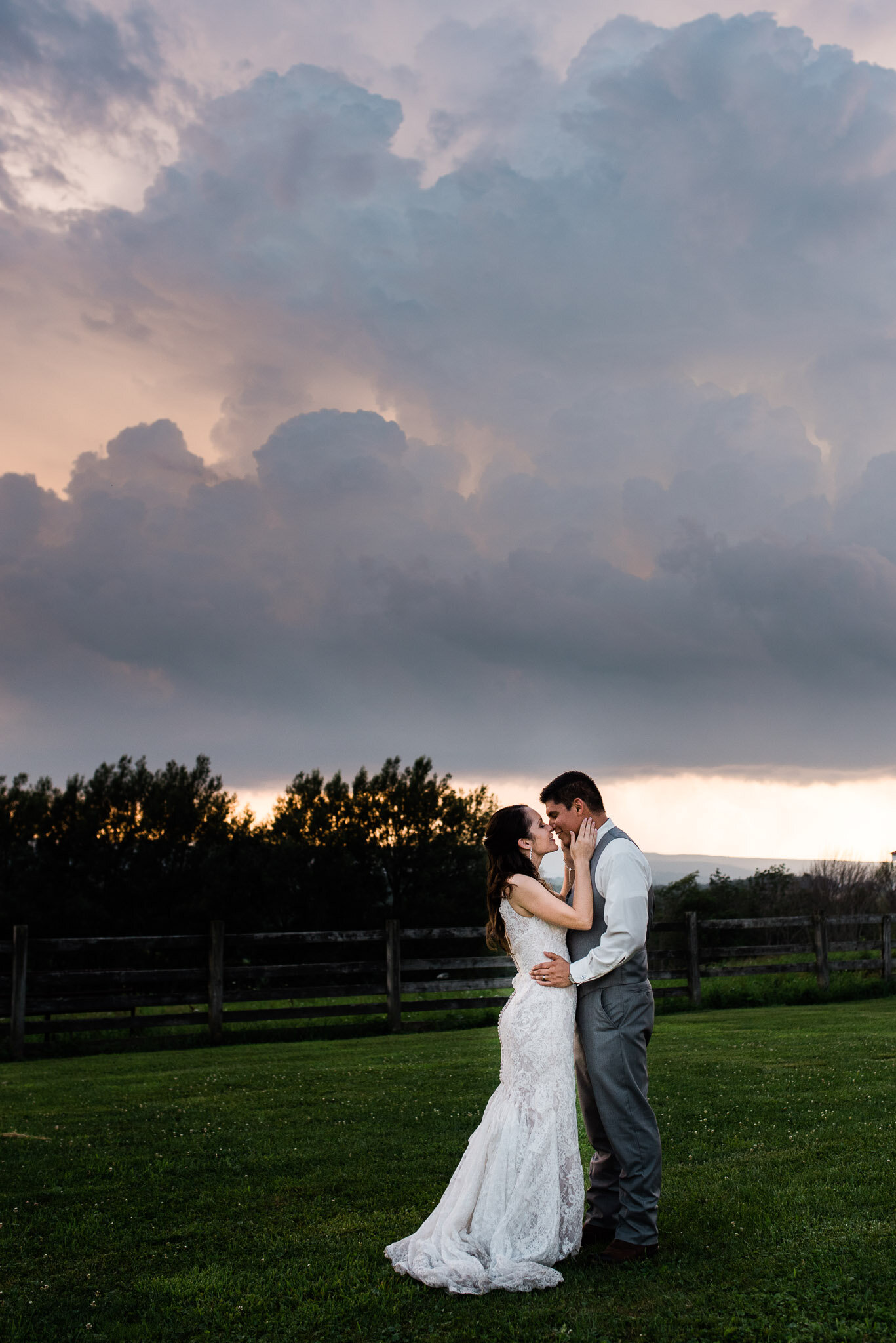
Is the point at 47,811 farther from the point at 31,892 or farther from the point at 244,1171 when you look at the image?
the point at 244,1171

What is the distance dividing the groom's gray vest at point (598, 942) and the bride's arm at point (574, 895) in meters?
0.06

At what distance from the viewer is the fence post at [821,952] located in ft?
65.6

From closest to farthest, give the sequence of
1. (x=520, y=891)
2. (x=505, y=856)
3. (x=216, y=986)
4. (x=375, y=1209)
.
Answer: (x=520, y=891)
(x=505, y=856)
(x=375, y=1209)
(x=216, y=986)

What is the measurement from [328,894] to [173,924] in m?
6.06

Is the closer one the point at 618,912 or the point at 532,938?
the point at 618,912

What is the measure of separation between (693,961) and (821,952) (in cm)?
320

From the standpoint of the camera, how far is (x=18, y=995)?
48.8 ft

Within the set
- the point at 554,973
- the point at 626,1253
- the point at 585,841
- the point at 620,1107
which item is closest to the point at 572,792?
the point at 585,841

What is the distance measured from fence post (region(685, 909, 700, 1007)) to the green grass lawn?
6959 millimetres

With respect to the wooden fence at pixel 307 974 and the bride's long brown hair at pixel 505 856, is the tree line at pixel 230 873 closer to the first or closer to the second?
the wooden fence at pixel 307 974

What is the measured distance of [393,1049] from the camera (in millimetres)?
13875

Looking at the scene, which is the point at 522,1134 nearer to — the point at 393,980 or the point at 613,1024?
the point at 613,1024

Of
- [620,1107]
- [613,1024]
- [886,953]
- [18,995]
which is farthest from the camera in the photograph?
[886,953]

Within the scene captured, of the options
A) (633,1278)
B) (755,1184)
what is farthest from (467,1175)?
(755,1184)
